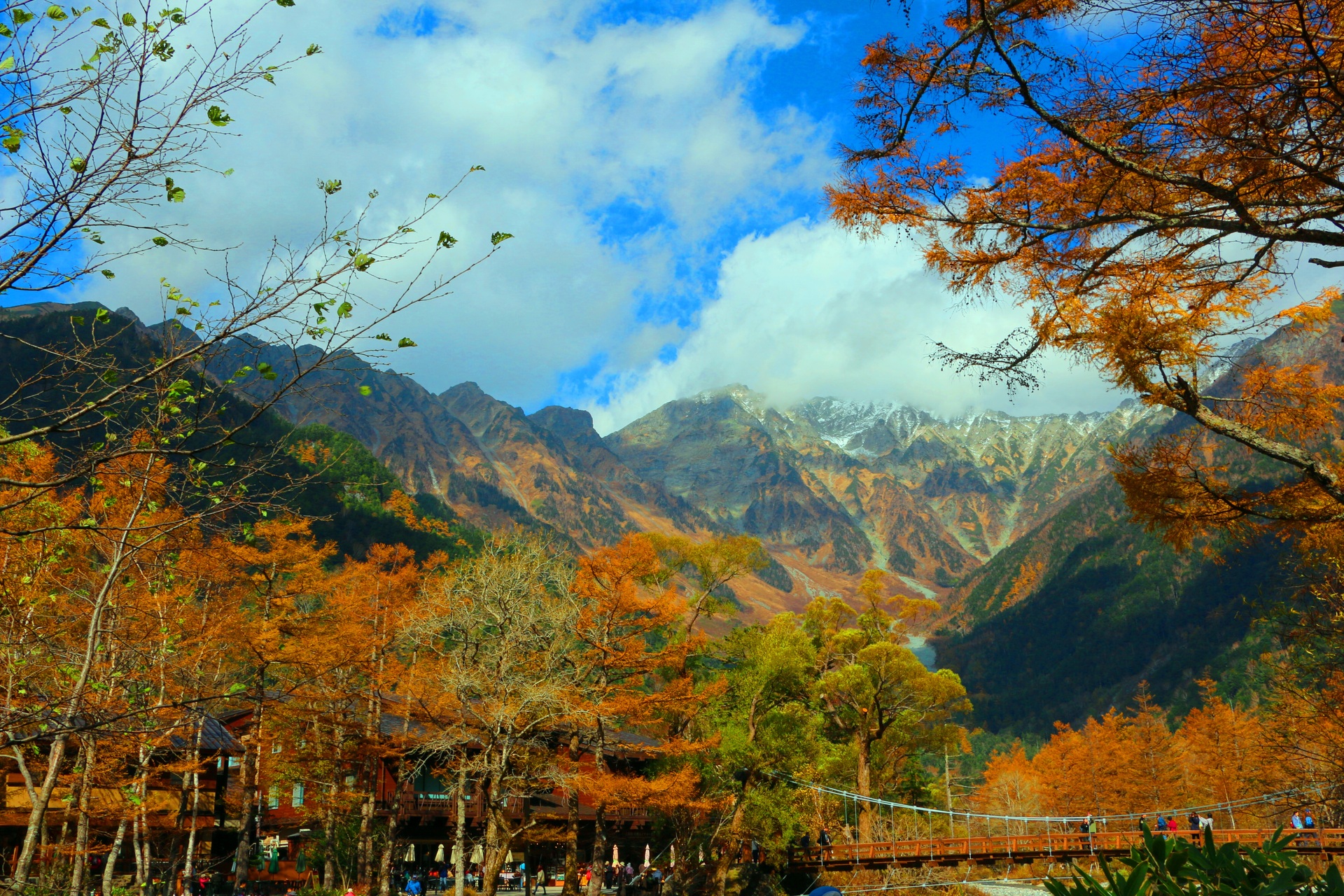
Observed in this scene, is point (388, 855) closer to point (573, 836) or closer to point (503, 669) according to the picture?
point (573, 836)

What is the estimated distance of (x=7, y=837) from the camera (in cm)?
2012

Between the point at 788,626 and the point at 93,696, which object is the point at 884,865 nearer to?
the point at 788,626

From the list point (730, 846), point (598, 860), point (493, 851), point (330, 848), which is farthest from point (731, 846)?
point (330, 848)

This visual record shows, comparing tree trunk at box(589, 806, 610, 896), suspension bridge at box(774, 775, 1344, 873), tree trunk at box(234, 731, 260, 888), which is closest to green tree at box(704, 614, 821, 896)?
suspension bridge at box(774, 775, 1344, 873)

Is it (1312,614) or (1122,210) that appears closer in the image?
(1122,210)

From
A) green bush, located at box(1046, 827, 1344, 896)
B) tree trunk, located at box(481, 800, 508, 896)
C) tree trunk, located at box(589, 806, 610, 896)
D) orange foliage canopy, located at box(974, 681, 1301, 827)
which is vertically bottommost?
orange foliage canopy, located at box(974, 681, 1301, 827)

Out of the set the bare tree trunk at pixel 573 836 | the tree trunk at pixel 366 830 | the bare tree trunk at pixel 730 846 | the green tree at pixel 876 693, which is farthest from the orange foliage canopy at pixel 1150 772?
the tree trunk at pixel 366 830

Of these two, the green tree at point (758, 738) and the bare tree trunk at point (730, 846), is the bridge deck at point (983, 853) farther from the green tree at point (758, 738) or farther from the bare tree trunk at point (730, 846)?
the bare tree trunk at point (730, 846)

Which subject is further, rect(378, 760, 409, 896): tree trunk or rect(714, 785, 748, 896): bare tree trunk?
rect(714, 785, 748, 896): bare tree trunk

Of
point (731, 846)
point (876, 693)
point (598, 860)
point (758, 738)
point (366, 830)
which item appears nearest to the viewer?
point (598, 860)

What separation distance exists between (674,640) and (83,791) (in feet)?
44.2

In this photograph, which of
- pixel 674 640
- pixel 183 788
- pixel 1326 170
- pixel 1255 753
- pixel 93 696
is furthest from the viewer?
pixel 1255 753

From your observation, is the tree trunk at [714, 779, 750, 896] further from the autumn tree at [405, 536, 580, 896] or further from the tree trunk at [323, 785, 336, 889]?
the tree trunk at [323, 785, 336, 889]

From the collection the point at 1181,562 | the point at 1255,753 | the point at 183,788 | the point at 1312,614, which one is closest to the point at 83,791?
the point at 183,788
